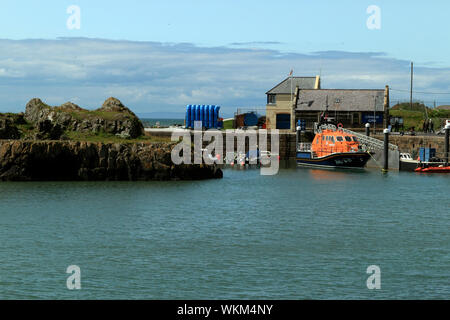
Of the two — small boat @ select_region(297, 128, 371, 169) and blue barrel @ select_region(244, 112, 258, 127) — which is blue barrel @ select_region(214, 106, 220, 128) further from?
small boat @ select_region(297, 128, 371, 169)

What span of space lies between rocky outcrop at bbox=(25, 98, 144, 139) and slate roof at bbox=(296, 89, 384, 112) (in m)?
33.6

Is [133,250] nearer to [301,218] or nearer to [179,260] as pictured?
[179,260]

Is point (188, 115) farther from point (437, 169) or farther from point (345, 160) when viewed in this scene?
point (437, 169)

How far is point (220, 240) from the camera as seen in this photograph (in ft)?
97.3

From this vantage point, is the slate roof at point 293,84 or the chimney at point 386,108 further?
the slate roof at point 293,84

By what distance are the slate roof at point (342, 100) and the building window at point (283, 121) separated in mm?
4681

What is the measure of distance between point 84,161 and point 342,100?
1741 inches

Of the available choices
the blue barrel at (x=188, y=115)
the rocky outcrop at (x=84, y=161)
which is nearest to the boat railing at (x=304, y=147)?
Result: the blue barrel at (x=188, y=115)

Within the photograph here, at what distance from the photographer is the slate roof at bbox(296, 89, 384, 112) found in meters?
83.1

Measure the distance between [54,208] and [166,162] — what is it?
12.7 meters

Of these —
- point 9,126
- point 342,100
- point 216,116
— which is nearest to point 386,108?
point 342,100

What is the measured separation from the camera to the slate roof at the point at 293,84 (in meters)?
93.2

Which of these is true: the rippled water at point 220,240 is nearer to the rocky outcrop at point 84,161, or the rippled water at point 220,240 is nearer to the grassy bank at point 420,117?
the rocky outcrop at point 84,161

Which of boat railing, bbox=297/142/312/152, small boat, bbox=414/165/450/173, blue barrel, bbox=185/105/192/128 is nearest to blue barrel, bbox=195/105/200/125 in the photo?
blue barrel, bbox=185/105/192/128
